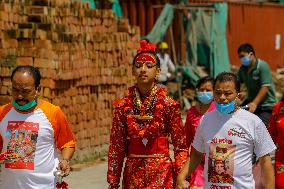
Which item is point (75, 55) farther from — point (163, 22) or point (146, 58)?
point (163, 22)

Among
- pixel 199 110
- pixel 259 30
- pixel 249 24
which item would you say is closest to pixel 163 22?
pixel 249 24

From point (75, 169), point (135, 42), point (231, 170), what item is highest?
point (135, 42)

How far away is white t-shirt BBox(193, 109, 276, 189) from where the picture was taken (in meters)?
5.30

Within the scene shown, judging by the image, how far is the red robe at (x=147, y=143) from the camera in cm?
601

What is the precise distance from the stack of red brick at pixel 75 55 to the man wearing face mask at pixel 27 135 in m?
4.49

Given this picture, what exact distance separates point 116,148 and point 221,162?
1.08m

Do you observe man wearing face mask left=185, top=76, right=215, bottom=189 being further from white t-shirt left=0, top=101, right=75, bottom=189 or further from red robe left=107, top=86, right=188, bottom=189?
white t-shirt left=0, top=101, right=75, bottom=189

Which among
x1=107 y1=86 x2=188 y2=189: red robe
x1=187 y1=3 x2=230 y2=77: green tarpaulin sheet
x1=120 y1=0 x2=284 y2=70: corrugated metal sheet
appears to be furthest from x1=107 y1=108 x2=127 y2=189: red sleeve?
x1=120 y1=0 x2=284 y2=70: corrugated metal sheet

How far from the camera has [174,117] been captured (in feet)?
19.9

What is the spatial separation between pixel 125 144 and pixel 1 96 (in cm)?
431

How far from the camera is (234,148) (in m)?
5.30

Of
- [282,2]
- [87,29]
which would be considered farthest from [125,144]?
[282,2]

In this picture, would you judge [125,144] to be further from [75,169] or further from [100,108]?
[100,108]

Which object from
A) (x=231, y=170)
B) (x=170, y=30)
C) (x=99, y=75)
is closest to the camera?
(x=231, y=170)
